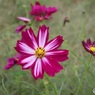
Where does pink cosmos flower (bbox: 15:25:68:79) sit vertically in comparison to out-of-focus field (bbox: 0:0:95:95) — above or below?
above

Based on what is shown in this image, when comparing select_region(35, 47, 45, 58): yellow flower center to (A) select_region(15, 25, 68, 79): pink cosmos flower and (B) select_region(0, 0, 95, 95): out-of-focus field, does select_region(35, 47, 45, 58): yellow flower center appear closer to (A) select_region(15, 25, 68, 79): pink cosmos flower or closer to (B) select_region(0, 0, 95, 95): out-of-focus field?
(A) select_region(15, 25, 68, 79): pink cosmos flower

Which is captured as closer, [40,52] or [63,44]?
[40,52]

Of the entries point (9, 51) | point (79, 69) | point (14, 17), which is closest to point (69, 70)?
point (79, 69)

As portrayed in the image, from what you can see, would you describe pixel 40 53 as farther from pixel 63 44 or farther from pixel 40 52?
pixel 63 44

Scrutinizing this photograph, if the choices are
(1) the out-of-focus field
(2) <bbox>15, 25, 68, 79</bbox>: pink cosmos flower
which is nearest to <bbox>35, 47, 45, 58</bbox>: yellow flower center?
(2) <bbox>15, 25, 68, 79</bbox>: pink cosmos flower

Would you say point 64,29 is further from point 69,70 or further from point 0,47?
point 69,70

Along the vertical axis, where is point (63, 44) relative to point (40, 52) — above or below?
below

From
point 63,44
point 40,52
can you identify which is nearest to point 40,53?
point 40,52
